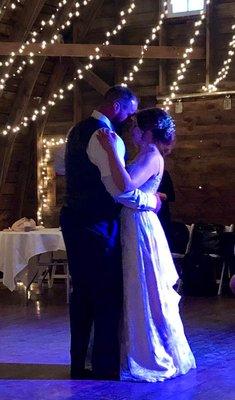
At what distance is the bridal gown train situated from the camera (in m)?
3.80

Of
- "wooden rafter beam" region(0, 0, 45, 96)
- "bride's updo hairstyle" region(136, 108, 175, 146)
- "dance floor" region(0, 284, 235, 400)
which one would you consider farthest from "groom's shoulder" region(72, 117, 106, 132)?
"wooden rafter beam" region(0, 0, 45, 96)

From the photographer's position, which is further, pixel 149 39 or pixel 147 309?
pixel 149 39

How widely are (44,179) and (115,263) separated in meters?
5.99

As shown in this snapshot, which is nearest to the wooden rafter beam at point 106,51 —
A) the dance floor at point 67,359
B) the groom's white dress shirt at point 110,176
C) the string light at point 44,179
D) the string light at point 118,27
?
the string light at point 118,27

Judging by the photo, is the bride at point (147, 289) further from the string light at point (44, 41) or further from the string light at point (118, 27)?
the string light at point (118, 27)

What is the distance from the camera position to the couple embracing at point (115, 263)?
3.76 m

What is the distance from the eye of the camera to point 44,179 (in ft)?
31.9

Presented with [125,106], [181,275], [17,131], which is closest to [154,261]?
[125,106]

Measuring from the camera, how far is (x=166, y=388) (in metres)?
3.64

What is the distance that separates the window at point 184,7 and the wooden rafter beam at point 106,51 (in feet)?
1.80

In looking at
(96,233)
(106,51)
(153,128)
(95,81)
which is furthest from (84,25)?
(96,233)

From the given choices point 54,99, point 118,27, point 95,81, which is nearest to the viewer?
point 118,27

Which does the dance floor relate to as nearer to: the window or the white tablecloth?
the white tablecloth

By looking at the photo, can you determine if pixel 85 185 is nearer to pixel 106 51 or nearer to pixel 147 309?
pixel 147 309
